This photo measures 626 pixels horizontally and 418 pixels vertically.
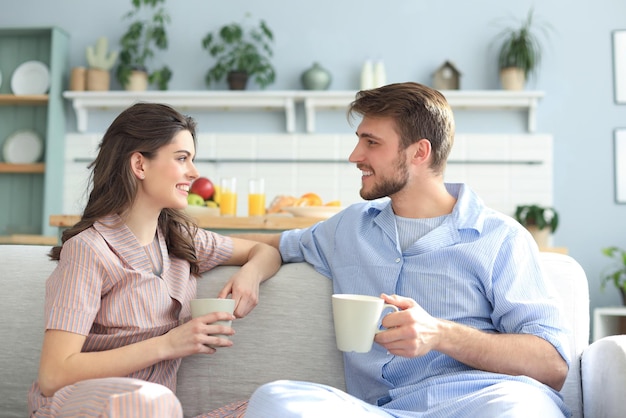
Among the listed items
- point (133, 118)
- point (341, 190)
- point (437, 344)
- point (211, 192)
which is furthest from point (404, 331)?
point (341, 190)

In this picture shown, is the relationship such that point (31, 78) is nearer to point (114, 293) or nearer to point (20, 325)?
point (20, 325)

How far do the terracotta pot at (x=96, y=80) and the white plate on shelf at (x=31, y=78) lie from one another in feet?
1.27

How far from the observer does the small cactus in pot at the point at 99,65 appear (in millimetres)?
5258

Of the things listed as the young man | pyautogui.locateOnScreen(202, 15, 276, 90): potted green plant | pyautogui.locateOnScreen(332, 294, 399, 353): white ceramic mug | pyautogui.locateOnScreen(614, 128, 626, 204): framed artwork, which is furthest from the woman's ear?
pyautogui.locateOnScreen(614, 128, 626, 204): framed artwork

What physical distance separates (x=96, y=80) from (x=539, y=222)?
313 cm

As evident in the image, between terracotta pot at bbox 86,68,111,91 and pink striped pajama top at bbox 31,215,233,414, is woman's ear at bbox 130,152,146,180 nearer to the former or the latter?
pink striped pajama top at bbox 31,215,233,414

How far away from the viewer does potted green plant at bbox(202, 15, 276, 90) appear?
5.16 metres

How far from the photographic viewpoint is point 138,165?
174 cm

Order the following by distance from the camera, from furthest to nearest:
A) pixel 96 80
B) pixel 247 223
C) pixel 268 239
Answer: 1. pixel 96 80
2. pixel 247 223
3. pixel 268 239

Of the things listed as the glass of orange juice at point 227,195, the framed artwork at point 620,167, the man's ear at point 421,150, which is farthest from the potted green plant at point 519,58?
the man's ear at point 421,150

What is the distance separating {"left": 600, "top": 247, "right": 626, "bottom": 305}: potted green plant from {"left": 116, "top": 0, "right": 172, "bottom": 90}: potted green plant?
10.6 feet

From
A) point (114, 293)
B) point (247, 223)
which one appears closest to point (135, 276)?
point (114, 293)

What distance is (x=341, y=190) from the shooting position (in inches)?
207

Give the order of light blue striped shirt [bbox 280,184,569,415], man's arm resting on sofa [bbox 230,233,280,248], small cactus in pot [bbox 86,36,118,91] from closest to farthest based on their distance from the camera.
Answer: light blue striped shirt [bbox 280,184,569,415] → man's arm resting on sofa [bbox 230,233,280,248] → small cactus in pot [bbox 86,36,118,91]
